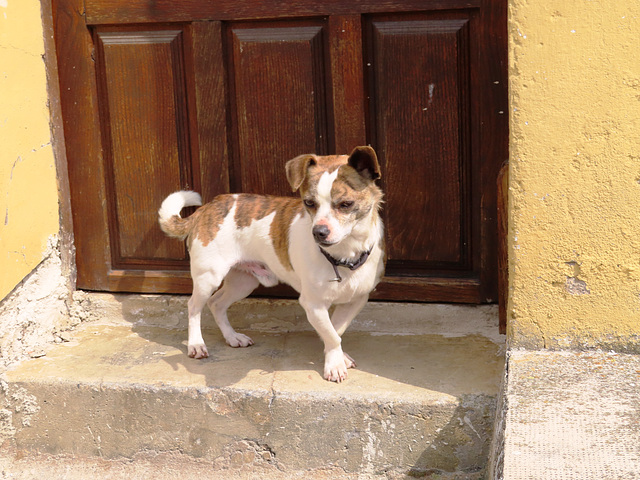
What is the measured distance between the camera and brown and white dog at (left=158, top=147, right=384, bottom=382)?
3.16m

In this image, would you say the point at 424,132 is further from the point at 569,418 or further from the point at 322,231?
the point at 569,418

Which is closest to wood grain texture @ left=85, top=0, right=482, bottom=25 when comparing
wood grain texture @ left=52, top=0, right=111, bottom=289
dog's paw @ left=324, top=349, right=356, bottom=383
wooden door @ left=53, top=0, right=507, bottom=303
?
wooden door @ left=53, top=0, right=507, bottom=303

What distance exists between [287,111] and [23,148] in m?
1.24

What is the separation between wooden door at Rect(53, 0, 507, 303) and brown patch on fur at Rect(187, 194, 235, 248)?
0.71 ft

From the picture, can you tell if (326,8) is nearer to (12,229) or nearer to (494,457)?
(12,229)

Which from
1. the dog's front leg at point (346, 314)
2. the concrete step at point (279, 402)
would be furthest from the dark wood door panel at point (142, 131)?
the dog's front leg at point (346, 314)

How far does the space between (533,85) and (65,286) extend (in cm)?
254

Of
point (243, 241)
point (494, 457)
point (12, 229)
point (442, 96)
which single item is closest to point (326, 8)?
point (442, 96)

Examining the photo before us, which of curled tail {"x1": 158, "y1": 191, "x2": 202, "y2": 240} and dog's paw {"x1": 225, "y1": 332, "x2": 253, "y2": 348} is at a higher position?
curled tail {"x1": 158, "y1": 191, "x2": 202, "y2": 240}

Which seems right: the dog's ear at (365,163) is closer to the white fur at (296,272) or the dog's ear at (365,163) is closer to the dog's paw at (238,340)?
the white fur at (296,272)

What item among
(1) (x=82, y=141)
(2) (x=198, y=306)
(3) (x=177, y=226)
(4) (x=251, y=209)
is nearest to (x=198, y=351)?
(2) (x=198, y=306)

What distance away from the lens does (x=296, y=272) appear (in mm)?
3518

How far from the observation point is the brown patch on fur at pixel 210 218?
3.70m

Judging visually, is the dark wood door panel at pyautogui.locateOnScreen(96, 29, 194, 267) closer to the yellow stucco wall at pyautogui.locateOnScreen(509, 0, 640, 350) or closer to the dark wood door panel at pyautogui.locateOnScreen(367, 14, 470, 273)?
the dark wood door panel at pyautogui.locateOnScreen(367, 14, 470, 273)
